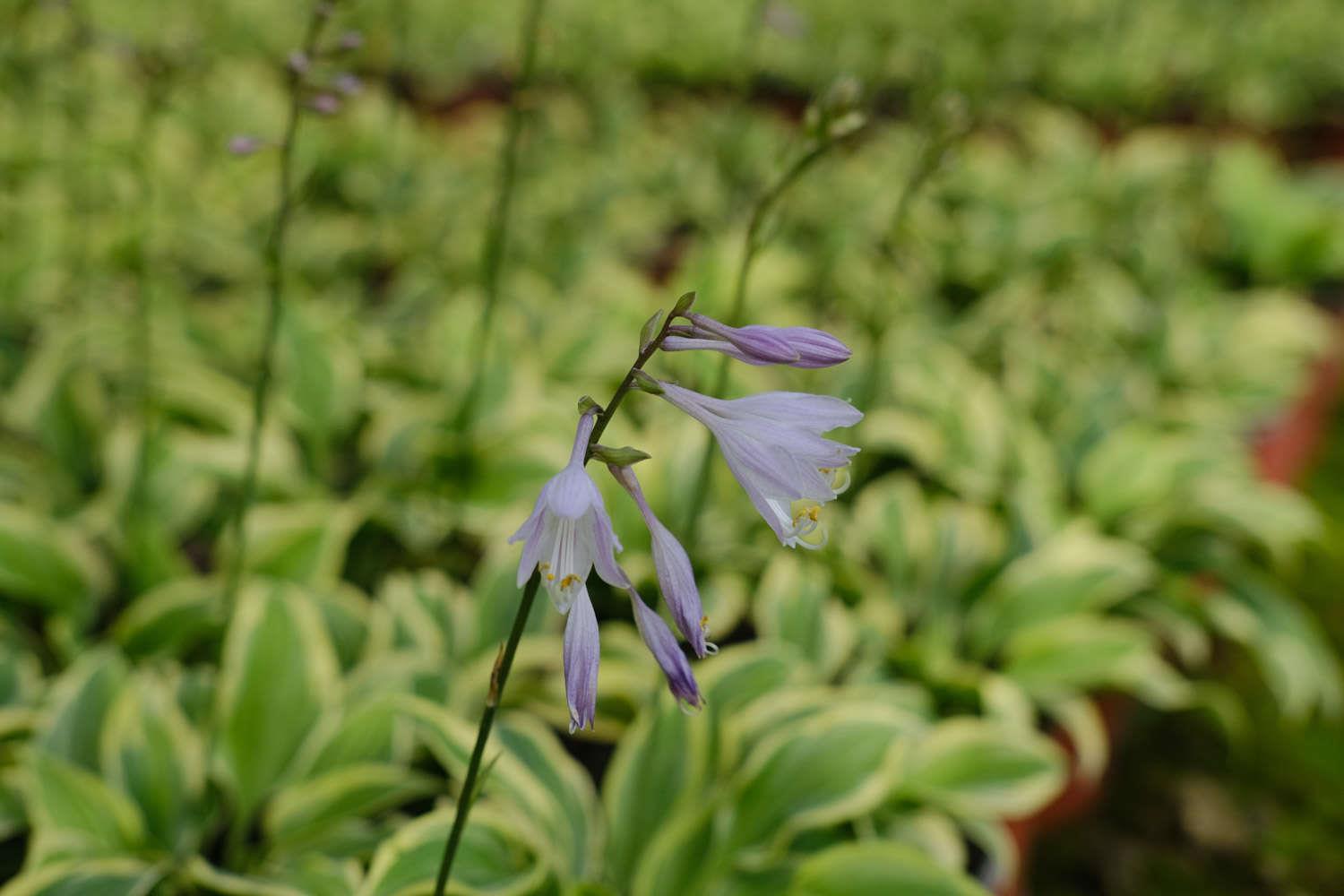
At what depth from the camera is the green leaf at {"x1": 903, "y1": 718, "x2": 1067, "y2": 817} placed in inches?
73.3

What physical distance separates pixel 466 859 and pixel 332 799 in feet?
0.86

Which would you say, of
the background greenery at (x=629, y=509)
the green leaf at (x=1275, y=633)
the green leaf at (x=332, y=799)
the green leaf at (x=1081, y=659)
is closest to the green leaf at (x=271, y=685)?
the background greenery at (x=629, y=509)

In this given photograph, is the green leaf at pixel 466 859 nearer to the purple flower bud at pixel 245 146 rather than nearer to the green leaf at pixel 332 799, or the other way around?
the green leaf at pixel 332 799

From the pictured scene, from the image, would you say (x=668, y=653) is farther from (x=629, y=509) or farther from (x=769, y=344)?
(x=629, y=509)

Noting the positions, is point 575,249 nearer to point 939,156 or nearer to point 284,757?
point 939,156

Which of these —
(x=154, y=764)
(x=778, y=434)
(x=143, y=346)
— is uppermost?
(x=778, y=434)

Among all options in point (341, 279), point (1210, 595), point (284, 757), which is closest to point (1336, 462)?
point (1210, 595)

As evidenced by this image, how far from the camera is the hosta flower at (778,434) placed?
84cm

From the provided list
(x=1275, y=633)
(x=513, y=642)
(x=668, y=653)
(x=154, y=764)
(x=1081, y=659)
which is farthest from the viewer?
(x=1275, y=633)

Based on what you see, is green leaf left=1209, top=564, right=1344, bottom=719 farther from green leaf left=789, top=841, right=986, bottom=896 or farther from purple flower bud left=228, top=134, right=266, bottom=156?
purple flower bud left=228, top=134, right=266, bottom=156

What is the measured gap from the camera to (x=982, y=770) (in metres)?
1.91

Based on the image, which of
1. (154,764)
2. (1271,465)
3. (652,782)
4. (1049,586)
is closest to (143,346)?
(154,764)

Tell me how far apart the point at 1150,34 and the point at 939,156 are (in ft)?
22.5

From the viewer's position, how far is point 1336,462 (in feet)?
15.4
